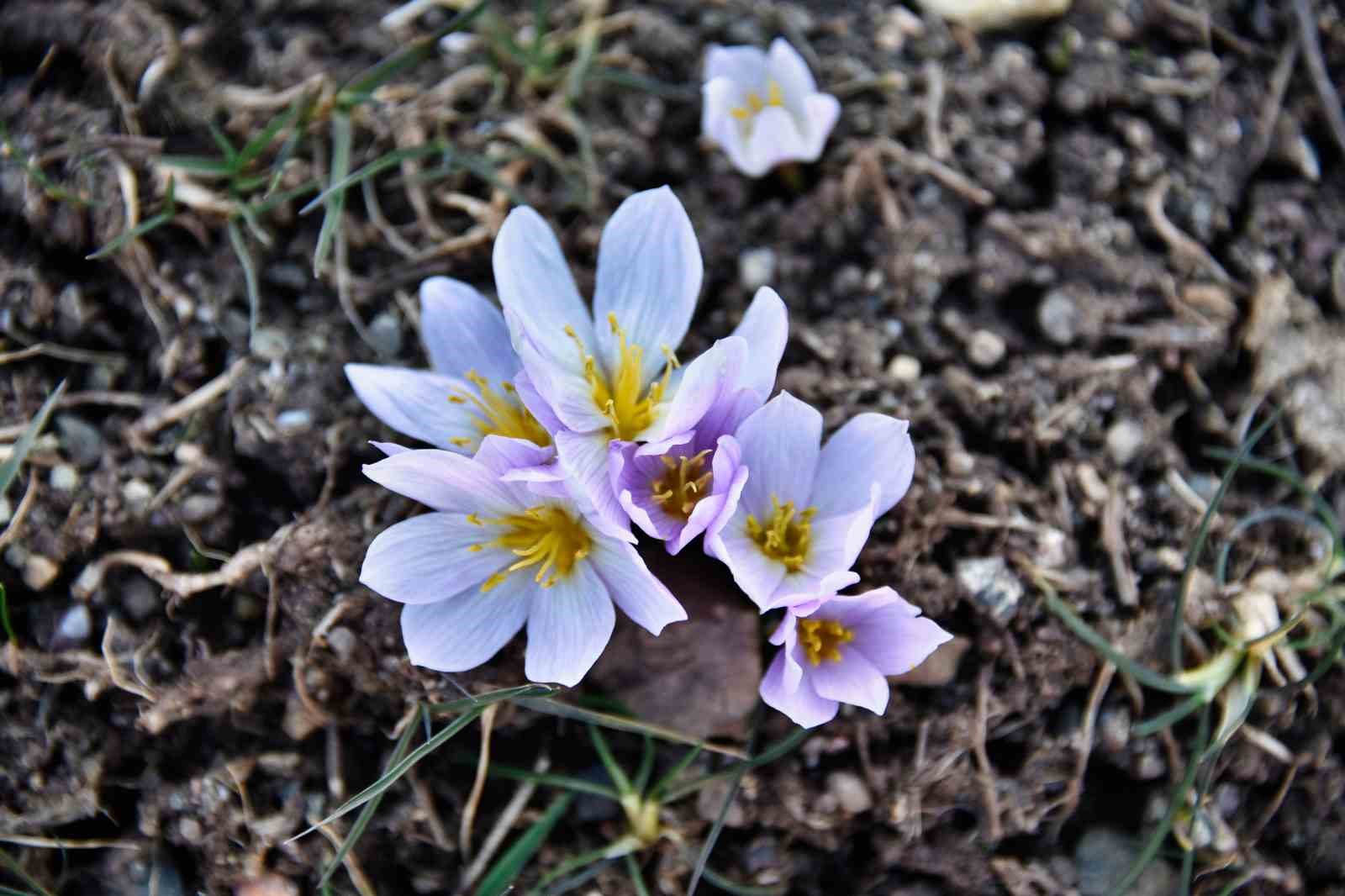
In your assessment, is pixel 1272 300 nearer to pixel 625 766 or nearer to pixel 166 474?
pixel 625 766

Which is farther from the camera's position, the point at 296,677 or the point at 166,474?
the point at 166,474

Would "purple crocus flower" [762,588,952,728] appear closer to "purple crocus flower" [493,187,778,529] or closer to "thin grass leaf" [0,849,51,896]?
"purple crocus flower" [493,187,778,529]

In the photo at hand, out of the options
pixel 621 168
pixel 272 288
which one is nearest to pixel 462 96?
pixel 621 168

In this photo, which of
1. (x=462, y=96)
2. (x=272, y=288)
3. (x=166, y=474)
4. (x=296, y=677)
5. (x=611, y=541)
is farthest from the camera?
(x=462, y=96)

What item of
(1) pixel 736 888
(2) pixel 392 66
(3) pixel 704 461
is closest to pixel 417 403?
(3) pixel 704 461

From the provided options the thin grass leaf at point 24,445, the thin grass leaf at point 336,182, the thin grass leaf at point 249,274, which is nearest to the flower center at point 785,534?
the thin grass leaf at point 336,182

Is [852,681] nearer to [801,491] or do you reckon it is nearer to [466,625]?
[801,491]
